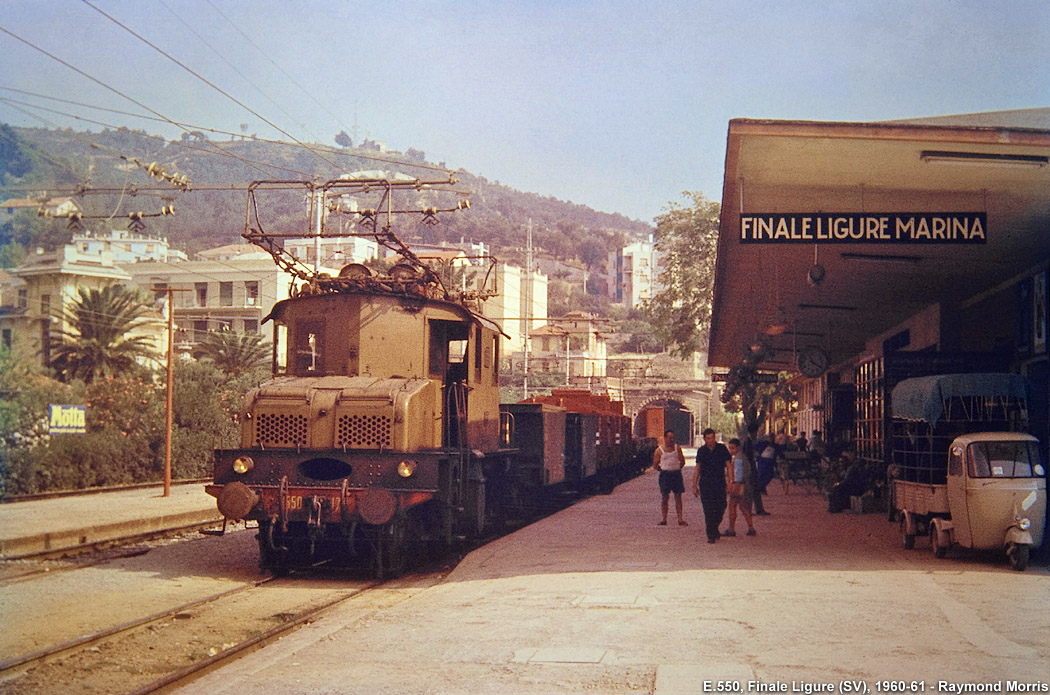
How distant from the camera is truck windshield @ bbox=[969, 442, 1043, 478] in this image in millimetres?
11453

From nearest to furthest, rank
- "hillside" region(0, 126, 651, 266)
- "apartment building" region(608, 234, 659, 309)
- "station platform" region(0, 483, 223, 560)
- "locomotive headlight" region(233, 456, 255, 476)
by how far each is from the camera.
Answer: "locomotive headlight" region(233, 456, 255, 476)
"station platform" region(0, 483, 223, 560)
"hillside" region(0, 126, 651, 266)
"apartment building" region(608, 234, 659, 309)

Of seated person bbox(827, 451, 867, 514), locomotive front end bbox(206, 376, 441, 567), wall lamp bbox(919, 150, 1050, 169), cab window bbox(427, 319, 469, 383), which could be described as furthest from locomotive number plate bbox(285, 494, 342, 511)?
seated person bbox(827, 451, 867, 514)

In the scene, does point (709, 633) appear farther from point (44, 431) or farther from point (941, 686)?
point (44, 431)

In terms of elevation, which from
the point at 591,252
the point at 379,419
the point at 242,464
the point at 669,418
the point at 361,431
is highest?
the point at 591,252

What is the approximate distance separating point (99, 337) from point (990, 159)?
24915mm

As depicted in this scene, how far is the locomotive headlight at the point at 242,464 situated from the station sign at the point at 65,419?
637 inches

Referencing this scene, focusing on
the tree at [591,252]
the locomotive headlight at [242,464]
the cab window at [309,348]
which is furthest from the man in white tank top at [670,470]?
the tree at [591,252]

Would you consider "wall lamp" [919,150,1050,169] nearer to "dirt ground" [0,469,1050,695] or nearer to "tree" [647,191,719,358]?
"dirt ground" [0,469,1050,695]

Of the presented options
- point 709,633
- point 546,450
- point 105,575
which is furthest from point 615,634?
point 546,450

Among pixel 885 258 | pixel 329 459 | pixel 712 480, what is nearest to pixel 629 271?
pixel 885 258

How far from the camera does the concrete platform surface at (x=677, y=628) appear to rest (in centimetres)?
674

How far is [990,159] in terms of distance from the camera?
1091 centimetres

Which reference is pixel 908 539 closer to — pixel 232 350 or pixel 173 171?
pixel 173 171

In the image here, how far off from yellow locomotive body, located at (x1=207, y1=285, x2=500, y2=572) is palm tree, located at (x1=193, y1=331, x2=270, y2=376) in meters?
28.3
